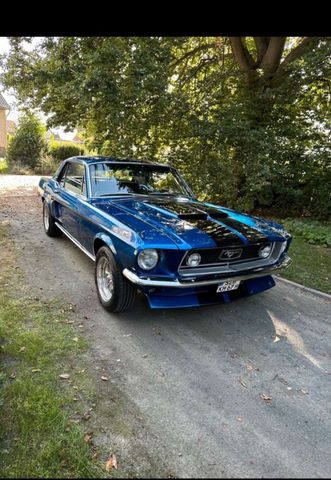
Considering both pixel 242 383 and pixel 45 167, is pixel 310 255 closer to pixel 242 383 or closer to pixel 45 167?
pixel 242 383

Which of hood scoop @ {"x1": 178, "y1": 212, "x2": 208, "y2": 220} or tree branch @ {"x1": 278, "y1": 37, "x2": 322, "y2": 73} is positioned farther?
tree branch @ {"x1": 278, "y1": 37, "x2": 322, "y2": 73}

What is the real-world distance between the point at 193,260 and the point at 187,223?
54 centimetres

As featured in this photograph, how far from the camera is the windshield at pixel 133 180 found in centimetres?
443

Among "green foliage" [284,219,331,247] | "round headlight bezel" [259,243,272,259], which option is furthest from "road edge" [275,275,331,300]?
"green foliage" [284,219,331,247]

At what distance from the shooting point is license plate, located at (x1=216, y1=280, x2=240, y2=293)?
3338 millimetres

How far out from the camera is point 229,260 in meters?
3.43

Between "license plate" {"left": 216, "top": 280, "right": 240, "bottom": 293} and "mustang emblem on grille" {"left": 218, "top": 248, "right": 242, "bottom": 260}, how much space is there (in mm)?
275

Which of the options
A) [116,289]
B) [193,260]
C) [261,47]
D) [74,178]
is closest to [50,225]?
[74,178]

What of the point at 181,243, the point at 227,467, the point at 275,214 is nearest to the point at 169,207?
the point at 181,243

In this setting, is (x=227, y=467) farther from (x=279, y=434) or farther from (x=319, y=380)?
(x=319, y=380)

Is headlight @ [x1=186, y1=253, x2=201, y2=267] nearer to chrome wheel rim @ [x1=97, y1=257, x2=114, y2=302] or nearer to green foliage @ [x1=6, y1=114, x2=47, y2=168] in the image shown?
chrome wheel rim @ [x1=97, y1=257, x2=114, y2=302]

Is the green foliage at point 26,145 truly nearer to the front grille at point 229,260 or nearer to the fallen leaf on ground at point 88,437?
the front grille at point 229,260

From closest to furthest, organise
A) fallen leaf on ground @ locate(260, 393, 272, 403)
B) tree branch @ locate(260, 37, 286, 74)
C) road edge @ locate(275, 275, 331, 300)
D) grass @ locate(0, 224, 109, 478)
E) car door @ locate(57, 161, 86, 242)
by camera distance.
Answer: grass @ locate(0, 224, 109, 478)
fallen leaf on ground @ locate(260, 393, 272, 403)
car door @ locate(57, 161, 86, 242)
road edge @ locate(275, 275, 331, 300)
tree branch @ locate(260, 37, 286, 74)
